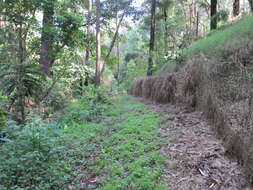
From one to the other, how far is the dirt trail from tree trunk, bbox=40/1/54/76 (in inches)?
142

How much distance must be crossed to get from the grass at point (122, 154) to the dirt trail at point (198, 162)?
6.8 inches

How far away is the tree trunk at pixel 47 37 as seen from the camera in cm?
483

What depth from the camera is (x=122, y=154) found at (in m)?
2.74

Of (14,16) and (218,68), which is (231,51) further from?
(14,16)

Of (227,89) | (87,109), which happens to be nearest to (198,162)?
(227,89)

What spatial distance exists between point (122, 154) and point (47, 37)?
4585mm

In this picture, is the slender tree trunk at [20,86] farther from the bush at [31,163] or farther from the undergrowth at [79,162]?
the bush at [31,163]

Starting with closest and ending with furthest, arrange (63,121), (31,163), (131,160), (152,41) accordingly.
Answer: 1. (31,163)
2. (131,160)
3. (63,121)
4. (152,41)

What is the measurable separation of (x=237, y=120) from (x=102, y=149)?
2126 mm

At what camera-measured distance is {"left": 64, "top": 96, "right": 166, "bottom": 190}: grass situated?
6.76ft

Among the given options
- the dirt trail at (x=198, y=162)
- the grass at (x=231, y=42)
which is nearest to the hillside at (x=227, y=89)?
the grass at (x=231, y=42)

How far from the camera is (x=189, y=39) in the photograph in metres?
9.30

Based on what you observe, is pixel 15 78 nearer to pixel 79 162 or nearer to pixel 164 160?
pixel 79 162

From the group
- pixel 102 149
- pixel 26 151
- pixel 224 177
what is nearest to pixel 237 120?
pixel 224 177
